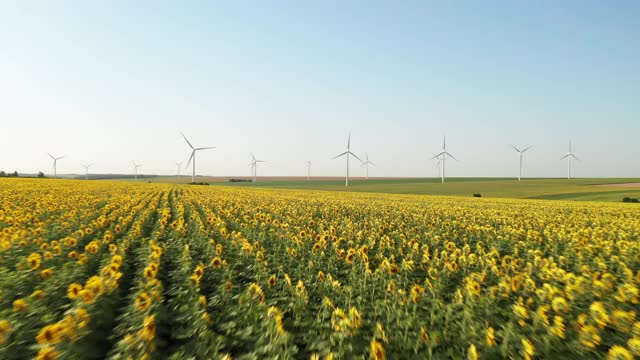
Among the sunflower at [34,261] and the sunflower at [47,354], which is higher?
the sunflower at [34,261]

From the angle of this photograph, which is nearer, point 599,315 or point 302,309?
point 599,315

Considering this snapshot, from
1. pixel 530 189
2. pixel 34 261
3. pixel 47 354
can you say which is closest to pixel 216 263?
pixel 34 261

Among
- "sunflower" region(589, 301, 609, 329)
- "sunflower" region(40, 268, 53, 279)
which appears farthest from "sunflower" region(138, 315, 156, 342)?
"sunflower" region(589, 301, 609, 329)

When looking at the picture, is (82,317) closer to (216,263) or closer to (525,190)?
(216,263)

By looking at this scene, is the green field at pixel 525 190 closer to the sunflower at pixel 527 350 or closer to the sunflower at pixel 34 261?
the sunflower at pixel 527 350

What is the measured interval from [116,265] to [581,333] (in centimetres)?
709

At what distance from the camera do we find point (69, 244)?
29.6ft

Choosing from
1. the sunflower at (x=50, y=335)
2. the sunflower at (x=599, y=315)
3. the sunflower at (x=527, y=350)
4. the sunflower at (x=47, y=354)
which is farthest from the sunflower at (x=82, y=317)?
the sunflower at (x=599, y=315)

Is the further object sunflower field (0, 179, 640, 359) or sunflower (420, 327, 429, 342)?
sunflower (420, 327, 429, 342)

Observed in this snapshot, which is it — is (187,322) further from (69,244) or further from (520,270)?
(520,270)

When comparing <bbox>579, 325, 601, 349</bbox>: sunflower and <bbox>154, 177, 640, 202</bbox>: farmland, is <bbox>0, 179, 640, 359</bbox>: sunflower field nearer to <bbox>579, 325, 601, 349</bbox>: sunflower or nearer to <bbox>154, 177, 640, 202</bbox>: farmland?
<bbox>579, 325, 601, 349</bbox>: sunflower

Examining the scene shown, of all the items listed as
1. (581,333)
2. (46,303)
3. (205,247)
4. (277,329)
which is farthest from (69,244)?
(581,333)

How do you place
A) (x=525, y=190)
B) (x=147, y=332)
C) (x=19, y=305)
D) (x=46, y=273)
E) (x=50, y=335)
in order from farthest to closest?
(x=525, y=190) → (x=46, y=273) → (x=19, y=305) → (x=147, y=332) → (x=50, y=335)

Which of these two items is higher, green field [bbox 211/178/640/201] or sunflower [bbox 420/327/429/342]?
green field [bbox 211/178/640/201]
